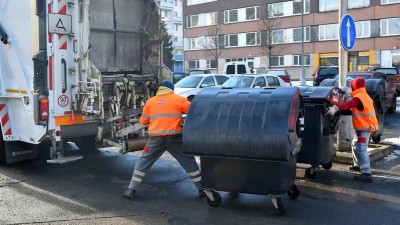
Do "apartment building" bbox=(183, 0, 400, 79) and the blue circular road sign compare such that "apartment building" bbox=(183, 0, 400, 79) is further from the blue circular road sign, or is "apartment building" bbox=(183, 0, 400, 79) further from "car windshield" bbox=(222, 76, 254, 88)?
the blue circular road sign

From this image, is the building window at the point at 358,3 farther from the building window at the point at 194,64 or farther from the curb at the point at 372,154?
the curb at the point at 372,154

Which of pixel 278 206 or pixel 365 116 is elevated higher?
pixel 365 116

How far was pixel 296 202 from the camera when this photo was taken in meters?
6.12

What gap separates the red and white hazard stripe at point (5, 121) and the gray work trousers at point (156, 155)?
270 cm

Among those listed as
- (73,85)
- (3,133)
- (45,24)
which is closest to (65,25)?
(45,24)

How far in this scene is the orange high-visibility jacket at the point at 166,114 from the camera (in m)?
6.37

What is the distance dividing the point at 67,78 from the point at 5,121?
150 cm

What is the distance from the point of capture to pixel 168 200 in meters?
6.35

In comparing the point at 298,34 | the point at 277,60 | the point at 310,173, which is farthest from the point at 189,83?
the point at 277,60

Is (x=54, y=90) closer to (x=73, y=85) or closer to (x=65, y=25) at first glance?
(x=73, y=85)

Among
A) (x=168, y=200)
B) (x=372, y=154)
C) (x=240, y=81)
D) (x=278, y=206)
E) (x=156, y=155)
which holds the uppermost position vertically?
(x=240, y=81)

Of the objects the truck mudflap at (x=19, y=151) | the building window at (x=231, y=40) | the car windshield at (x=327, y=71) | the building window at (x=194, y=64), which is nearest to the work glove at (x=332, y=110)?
the truck mudflap at (x=19, y=151)

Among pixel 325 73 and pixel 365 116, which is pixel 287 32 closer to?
pixel 325 73

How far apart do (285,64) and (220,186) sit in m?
44.8
